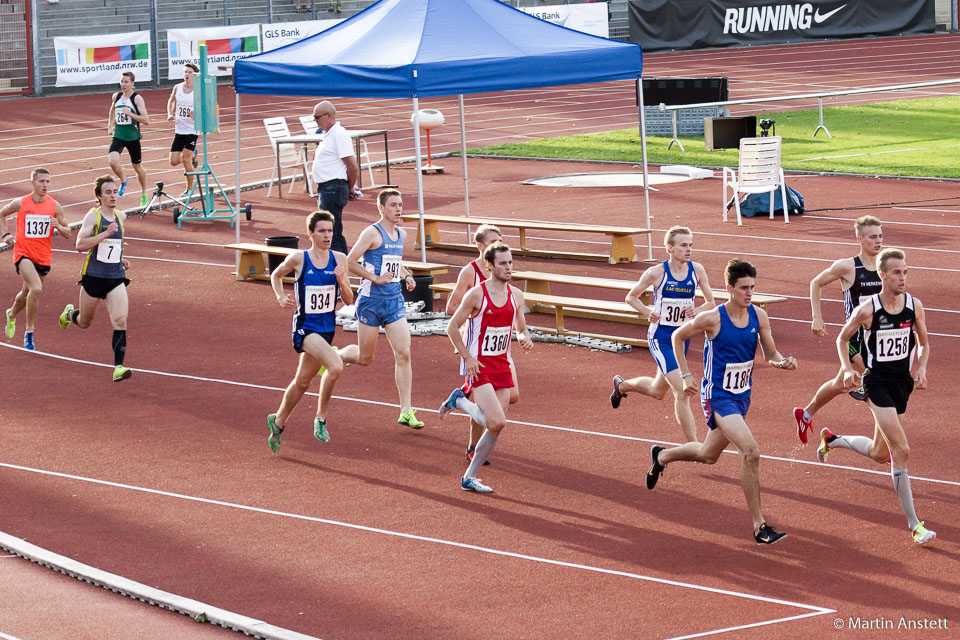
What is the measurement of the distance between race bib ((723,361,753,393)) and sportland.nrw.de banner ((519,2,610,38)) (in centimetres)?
3826

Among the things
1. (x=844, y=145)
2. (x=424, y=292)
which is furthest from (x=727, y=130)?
(x=424, y=292)

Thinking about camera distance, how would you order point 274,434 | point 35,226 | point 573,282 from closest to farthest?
point 274,434 < point 35,226 < point 573,282

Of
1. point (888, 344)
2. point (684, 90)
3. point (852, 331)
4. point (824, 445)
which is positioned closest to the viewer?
point (888, 344)

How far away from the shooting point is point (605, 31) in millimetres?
46625

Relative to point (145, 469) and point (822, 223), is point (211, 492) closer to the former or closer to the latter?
A: point (145, 469)

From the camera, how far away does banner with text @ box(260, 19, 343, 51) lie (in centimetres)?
4034

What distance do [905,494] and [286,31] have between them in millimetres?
35079

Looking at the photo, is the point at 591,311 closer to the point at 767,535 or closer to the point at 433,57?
the point at 433,57

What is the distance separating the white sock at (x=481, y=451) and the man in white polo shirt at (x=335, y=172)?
18.9 ft

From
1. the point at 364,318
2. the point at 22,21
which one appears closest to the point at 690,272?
the point at 364,318

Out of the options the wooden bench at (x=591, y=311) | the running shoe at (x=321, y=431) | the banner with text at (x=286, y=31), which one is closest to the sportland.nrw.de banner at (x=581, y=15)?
the banner with text at (x=286, y=31)

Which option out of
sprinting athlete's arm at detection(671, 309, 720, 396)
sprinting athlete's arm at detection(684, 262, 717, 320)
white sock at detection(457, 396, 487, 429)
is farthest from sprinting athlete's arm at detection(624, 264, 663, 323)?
white sock at detection(457, 396, 487, 429)

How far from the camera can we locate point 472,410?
9.37m

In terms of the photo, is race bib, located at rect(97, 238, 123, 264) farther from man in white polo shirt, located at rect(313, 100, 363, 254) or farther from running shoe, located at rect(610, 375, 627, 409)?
running shoe, located at rect(610, 375, 627, 409)
